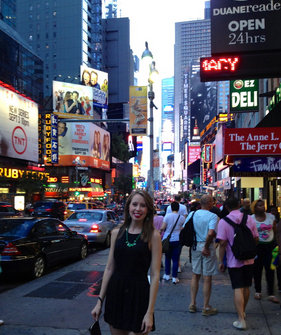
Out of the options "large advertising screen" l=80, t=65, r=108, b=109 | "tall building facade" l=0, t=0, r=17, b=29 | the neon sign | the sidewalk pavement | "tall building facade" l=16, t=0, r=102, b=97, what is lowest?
the sidewalk pavement

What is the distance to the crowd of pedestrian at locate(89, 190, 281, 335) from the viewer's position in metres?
3.06

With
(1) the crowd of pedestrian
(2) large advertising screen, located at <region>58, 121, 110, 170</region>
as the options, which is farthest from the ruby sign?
(2) large advertising screen, located at <region>58, 121, 110, 170</region>

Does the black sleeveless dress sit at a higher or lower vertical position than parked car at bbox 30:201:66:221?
higher

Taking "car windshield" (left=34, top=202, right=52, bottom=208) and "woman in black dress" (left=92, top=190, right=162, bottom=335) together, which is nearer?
"woman in black dress" (left=92, top=190, right=162, bottom=335)

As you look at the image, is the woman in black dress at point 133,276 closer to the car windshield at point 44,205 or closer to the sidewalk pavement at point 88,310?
the sidewalk pavement at point 88,310

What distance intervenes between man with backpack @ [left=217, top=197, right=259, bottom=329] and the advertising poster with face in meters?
61.3

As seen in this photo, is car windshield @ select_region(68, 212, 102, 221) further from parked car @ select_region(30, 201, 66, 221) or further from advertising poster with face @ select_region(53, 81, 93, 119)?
advertising poster with face @ select_region(53, 81, 93, 119)

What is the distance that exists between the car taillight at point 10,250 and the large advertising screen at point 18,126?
38.0 m

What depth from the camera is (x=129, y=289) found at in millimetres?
3064

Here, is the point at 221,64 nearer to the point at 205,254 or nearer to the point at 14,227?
the point at 205,254

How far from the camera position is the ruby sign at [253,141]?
29.8 feet

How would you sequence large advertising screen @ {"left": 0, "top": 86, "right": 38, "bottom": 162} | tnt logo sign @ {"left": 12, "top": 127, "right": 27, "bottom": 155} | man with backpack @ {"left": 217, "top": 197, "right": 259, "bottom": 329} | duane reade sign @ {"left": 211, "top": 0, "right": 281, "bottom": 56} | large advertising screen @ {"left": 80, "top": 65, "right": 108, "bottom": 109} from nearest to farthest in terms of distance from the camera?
man with backpack @ {"left": 217, "top": 197, "right": 259, "bottom": 329}
duane reade sign @ {"left": 211, "top": 0, "right": 281, "bottom": 56}
large advertising screen @ {"left": 0, "top": 86, "right": 38, "bottom": 162}
tnt logo sign @ {"left": 12, "top": 127, "right": 27, "bottom": 155}
large advertising screen @ {"left": 80, "top": 65, "right": 108, "bottom": 109}

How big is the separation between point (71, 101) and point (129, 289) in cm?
6628

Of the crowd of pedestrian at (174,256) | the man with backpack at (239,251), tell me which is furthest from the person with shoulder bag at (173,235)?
the man with backpack at (239,251)
